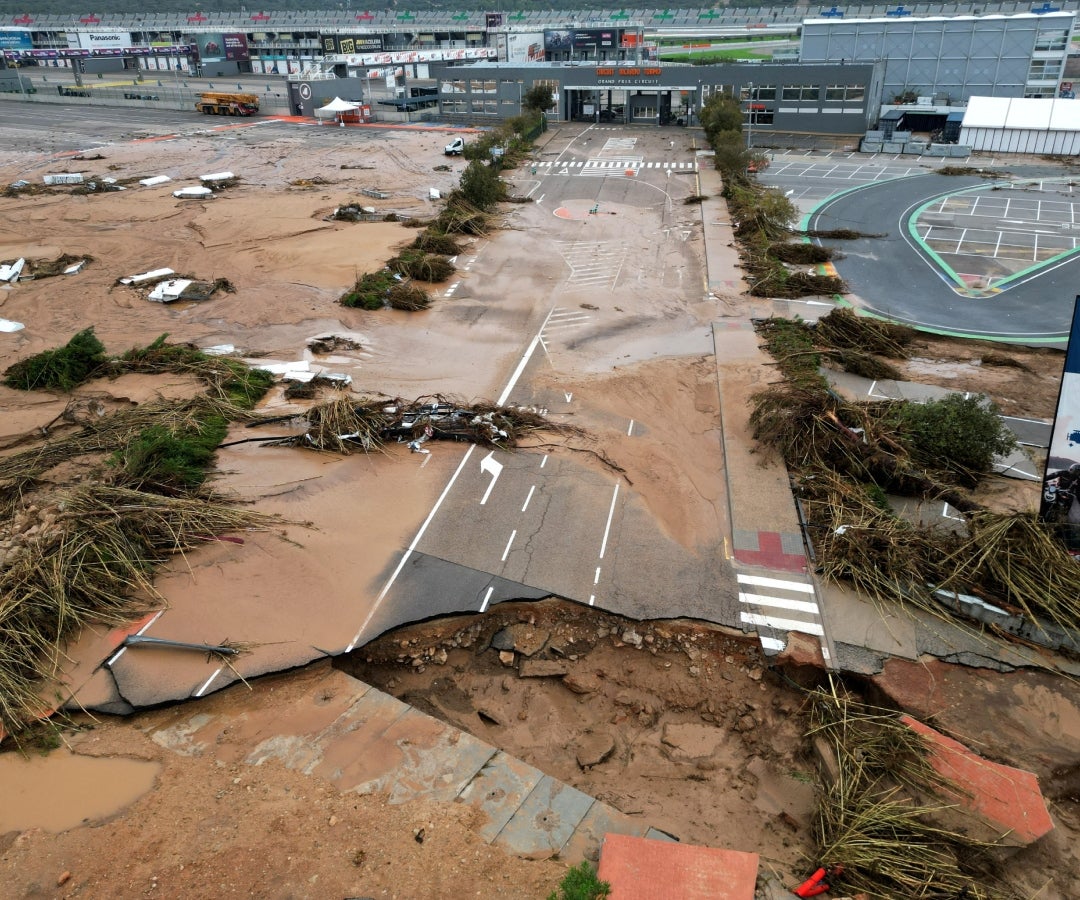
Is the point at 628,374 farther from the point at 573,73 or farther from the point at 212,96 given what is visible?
the point at 212,96

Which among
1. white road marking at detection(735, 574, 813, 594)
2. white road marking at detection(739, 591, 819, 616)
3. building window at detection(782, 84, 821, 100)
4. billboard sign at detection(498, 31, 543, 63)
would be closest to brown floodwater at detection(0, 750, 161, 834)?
white road marking at detection(739, 591, 819, 616)

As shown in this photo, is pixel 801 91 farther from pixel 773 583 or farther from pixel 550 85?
pixel 773 583

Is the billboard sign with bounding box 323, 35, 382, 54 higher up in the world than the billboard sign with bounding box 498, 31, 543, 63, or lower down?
higher up

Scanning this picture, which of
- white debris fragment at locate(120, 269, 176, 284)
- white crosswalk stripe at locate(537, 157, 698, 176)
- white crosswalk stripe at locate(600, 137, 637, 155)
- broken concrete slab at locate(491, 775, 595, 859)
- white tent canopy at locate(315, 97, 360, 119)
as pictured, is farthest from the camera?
white tent canopy at locate(315, 97, 360, 119)

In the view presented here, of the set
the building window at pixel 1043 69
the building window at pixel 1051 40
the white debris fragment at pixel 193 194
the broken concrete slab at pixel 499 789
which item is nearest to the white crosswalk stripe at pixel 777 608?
the broken concrete slab at pixel 499 789

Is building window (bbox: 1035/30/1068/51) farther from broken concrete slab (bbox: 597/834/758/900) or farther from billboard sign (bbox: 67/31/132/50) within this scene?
billboard sign (bbox: 67/31/132/50)

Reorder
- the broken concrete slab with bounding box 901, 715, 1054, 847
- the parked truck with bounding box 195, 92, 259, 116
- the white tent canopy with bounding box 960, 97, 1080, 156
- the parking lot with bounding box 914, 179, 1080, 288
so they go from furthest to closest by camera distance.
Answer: the parked truck with bounding box 195, 92, 259, 116, the white tent canopy with bounding box 960, 97, 1080, 156, the parking lot with bounding box 914, 179, 1080, 288, the broken concrete slab with bounding box 901, 715, 1054, 847
